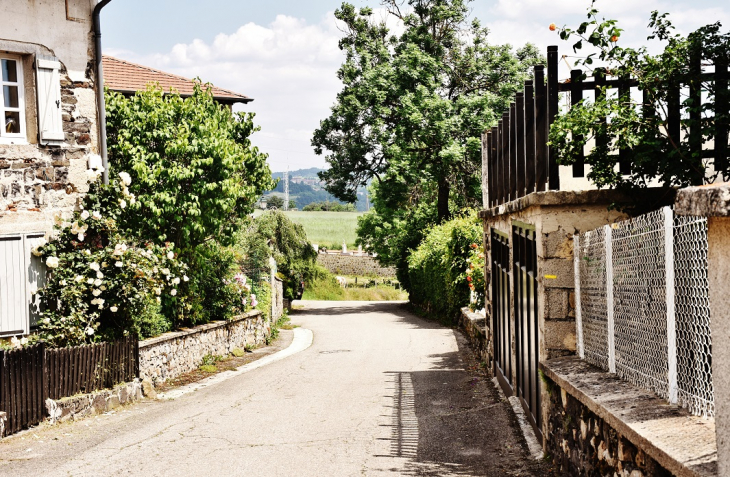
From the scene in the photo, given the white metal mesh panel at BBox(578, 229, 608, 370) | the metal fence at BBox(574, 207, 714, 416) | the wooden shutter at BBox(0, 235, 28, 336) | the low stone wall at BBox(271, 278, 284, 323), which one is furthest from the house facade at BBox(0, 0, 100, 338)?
the low stone wall at BBox(271, 278, 284, 323)

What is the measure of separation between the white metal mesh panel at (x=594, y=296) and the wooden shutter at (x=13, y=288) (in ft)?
29.4

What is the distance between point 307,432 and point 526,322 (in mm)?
3044

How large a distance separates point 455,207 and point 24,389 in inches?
938

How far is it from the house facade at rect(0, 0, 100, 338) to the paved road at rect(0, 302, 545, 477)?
2.86 meters

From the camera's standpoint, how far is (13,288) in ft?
38.4

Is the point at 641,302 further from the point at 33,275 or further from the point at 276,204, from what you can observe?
the point at 276,204

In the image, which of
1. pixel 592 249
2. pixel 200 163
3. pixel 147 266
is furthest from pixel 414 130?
pixel 592 249

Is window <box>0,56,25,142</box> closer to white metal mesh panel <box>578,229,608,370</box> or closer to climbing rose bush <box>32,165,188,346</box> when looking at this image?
climbing rose bush <box>32,165,188,346</box>

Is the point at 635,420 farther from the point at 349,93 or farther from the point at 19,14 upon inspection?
the point at 349,93

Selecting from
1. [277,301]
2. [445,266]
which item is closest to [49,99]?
[445,266]

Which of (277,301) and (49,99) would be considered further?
(277,301)

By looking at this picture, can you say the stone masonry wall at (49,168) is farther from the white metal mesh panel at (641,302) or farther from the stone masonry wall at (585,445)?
the white metal mesh panel at (641,302)

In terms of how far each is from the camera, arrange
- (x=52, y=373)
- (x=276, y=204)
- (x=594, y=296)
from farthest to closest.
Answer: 1. (x=276, y=204)
2. (x=52, y=373)
3. (x=594, y=296)

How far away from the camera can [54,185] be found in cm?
1222
